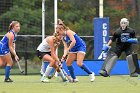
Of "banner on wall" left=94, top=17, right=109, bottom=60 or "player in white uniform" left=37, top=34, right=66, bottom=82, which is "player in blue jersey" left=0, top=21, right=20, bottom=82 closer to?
"player in white uniform" left=37, top=34, right=66, bottom=82

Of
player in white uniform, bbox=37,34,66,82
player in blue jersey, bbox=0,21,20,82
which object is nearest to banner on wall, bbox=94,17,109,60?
player in white uniform, bbox=37,34,66,82

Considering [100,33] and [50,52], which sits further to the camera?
[100,33]

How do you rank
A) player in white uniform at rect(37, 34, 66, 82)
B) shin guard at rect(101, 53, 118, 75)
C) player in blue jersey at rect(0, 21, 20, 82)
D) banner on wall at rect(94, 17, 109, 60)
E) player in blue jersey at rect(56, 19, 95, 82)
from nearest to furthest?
player in white uniform at rect(37, 34, 66, 82) → player in blue jersey at rect(56, 19, 95, 82) → player in blue jersey at rect(0, 21, 20, 82) → shin guard at rect(101, 53, 118, 75) → banner on wall at rect(94, 17, 109, 60)

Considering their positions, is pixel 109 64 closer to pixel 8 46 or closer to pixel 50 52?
pixel 50 52

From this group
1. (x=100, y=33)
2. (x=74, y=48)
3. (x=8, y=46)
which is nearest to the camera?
(x=8, y=46)

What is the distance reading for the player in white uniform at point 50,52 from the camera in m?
15.1

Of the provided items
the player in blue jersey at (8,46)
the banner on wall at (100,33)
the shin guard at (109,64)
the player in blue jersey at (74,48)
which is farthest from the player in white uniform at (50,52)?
the banner on wall at (100,33)

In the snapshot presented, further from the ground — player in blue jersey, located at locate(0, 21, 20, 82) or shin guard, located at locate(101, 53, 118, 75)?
player in blue jersey, located at locate(0, 21, 20, 82)

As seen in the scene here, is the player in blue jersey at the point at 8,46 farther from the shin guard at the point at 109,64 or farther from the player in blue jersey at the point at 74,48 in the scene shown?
the shin guard at the point at 109,64

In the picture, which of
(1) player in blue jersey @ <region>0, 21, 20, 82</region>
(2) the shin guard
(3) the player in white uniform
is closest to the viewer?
(3) the player in white uniform

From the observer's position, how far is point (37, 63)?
80.1 feet

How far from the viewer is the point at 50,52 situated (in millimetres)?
15773

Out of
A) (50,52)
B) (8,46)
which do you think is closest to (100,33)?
(50,52)

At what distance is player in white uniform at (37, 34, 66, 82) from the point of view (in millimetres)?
15086
